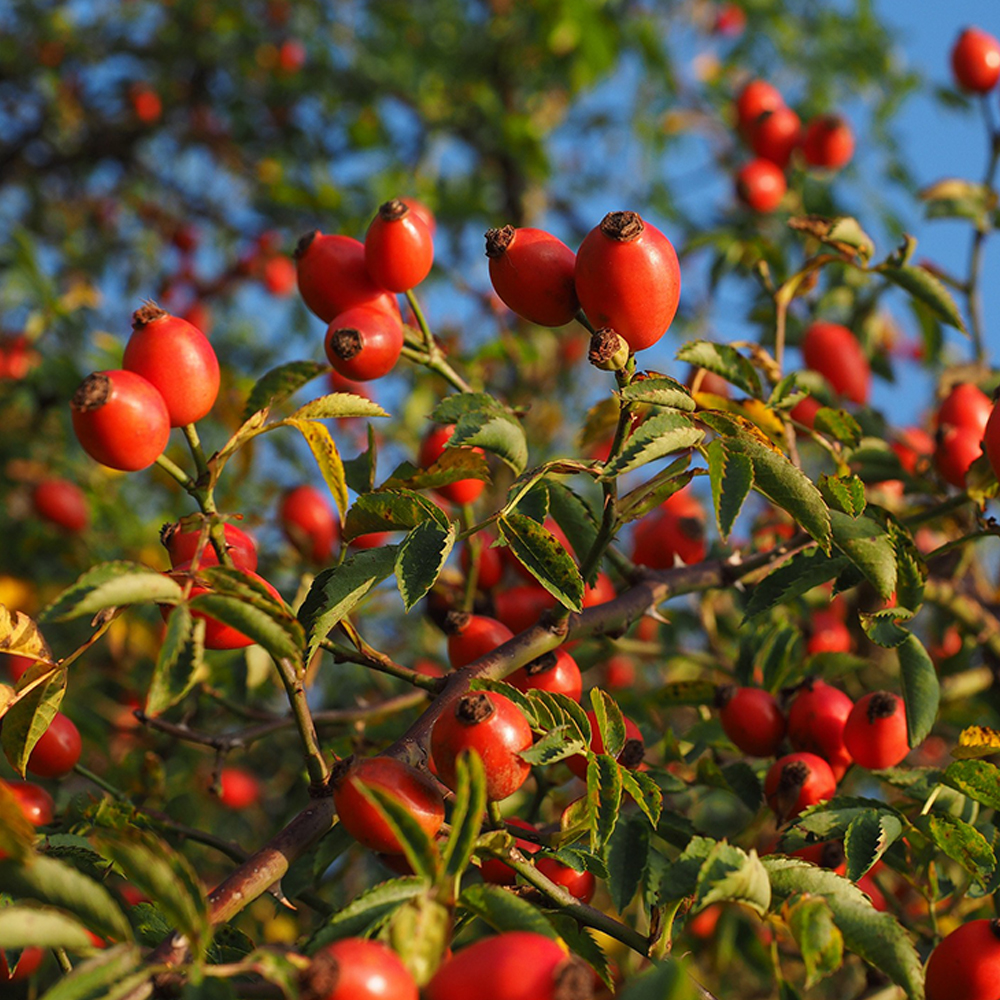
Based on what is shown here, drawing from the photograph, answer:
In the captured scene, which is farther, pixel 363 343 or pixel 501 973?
pixel 363 343

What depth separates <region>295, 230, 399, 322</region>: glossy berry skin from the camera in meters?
1.93

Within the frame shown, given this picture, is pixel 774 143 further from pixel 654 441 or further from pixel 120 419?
pixel 120 419

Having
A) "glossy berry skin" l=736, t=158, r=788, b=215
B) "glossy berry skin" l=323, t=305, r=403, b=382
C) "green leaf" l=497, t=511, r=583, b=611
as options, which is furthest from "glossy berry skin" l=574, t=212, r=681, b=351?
"glossy berry skin" l=736, t=158, r=788, b=215

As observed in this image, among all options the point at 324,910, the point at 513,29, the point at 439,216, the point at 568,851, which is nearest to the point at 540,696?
the point at 568,851

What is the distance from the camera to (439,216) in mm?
5398

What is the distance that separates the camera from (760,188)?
3604mm

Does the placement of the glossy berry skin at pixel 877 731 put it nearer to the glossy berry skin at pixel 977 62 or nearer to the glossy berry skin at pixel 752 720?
the glossy berry skin at pixel 752 720

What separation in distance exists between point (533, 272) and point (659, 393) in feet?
1.11

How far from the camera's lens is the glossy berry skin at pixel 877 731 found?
178cm

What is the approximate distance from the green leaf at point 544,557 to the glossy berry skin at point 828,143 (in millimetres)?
2872

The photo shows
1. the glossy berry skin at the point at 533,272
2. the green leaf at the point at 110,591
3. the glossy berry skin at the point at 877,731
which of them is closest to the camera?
the green leaf at the point at 110,591

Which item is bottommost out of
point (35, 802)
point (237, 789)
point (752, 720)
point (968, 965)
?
point (237, 789)

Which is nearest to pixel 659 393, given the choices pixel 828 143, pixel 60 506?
pixel 828 143

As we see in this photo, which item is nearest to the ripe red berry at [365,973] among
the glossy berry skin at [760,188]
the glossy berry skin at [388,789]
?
the glossy berry skin at [388,789]
